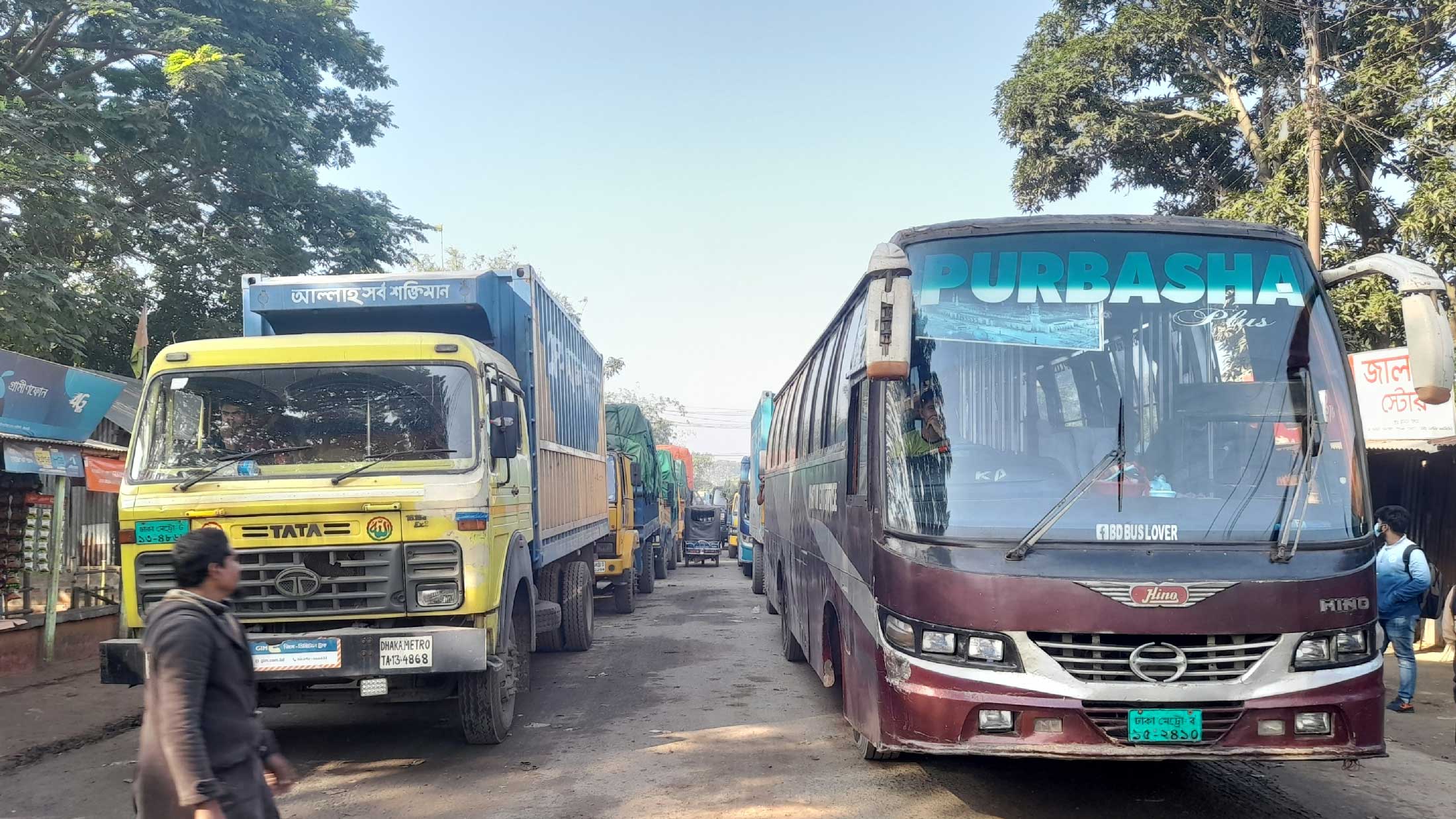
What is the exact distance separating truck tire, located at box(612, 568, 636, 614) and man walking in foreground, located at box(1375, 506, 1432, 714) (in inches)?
396

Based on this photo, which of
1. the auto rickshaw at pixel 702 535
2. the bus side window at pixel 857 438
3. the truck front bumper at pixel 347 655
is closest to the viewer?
the bus side window at pixel 857 438

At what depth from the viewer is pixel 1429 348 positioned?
448cm

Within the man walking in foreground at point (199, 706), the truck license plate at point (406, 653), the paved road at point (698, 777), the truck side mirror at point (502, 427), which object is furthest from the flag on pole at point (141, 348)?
the man walking in foreground at point (199, 706)

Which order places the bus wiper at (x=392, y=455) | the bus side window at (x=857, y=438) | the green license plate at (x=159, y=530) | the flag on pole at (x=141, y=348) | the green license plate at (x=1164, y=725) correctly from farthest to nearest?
the flag on pole at (x=141, y=348)
the bus wiper at (x=392, y=455)
the green license plate at (x=159, y=530)
the bus side window at (x=857, y=438)
the green license plate at (x=1164, y=725)

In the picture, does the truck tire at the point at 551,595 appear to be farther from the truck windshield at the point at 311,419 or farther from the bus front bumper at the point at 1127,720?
the bus front bumper at the point at 1127,720

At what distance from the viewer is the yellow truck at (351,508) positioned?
6070 millimetres

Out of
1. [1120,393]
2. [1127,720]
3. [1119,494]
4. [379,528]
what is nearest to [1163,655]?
[1127,720]

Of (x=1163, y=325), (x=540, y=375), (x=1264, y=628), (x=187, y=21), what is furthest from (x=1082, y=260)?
(x=187, y=21)

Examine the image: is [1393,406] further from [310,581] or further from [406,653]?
[310,581]

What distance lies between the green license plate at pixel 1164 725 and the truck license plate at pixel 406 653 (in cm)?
380

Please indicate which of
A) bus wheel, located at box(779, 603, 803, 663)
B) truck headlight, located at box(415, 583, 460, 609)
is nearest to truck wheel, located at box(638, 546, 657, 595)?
bus wheel, located at box(779, 603, 803, 663)

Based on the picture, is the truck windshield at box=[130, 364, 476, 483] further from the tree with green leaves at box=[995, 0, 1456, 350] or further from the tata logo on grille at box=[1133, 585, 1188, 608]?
the tree with green leaves at box=[995, 0, 1456, 350]

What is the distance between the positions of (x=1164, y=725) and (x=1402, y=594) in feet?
16.9

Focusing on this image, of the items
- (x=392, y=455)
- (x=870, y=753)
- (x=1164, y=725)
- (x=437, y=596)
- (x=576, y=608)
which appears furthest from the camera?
(x=576, y=608)
